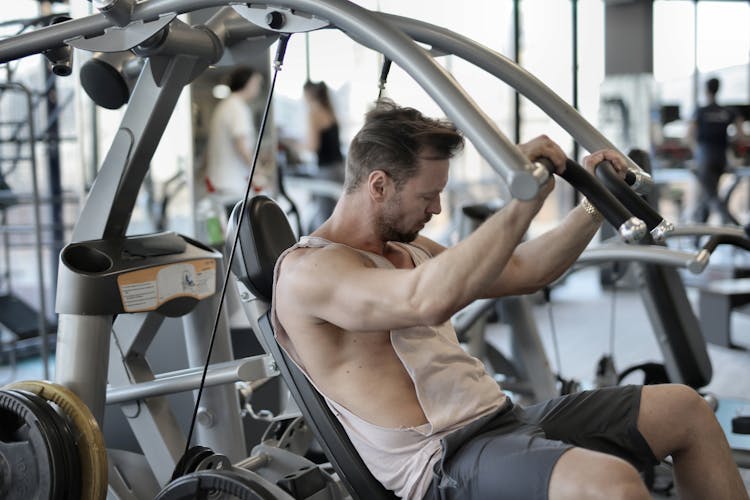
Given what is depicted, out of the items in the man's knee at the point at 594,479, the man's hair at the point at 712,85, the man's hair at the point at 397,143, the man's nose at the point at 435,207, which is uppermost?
the man's hair at the point at 712,85

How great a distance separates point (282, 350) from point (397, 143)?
494mm

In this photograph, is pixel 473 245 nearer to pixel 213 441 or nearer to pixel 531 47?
pixel 213 441

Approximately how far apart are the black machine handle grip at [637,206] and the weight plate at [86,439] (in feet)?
3.90

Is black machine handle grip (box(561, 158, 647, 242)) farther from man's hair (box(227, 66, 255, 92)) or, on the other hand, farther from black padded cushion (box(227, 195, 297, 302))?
man's hair (box(227, 66, 255, 92))

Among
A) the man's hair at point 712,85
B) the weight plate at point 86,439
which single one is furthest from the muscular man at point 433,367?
the man's hair at point 712,85

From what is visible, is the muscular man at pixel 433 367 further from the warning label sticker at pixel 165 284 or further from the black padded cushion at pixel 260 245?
the warning label sticker at pixel 165 284

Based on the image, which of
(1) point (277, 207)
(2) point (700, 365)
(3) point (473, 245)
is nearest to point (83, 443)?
(1) point (277, 207)

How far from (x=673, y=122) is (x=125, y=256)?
6.94 m

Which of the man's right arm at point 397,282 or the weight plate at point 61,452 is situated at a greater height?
the man's right arm at point 397,282

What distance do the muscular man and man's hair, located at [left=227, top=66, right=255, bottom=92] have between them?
279 cm

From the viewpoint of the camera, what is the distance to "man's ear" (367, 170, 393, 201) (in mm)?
1658

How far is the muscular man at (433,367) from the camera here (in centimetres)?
144

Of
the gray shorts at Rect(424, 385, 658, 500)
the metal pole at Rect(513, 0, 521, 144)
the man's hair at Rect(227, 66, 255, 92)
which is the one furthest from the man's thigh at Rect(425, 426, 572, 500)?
the metal pole at Rect(513, 0, 521, 144)

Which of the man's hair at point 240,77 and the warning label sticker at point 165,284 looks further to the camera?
the man's hair at point 240,77
